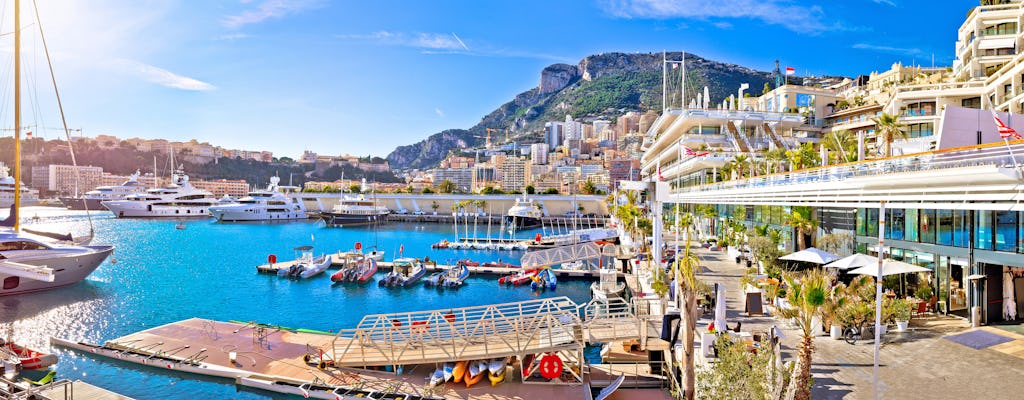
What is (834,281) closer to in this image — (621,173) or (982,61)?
(982,61)

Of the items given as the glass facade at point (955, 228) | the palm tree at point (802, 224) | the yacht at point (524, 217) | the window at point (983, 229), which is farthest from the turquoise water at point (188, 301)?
the yacht at point (524, 217)

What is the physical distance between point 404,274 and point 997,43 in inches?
1834

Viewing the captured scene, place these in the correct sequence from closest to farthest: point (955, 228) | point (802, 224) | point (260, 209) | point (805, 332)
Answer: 1. point (805, 332)
2. point (955, 228)
3. point (802, 224)
4. point (260, 209)

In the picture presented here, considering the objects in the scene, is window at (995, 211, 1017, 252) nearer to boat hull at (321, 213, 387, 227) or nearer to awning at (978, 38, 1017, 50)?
awning at (978, 38, 1017, 50)

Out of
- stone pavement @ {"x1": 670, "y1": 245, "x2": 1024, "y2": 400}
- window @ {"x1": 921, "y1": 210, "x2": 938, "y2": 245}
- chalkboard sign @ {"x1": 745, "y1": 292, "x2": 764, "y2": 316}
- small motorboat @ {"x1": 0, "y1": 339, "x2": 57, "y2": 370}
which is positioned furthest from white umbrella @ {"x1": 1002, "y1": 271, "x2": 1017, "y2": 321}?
small motorboat @ {"x1": 0, "y1": 339, "x2": 57, "y2": 370}

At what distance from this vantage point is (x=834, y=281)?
56.6 feet

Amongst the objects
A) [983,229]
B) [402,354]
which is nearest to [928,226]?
[983,229]

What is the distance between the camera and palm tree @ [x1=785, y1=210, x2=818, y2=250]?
2203 centimetres

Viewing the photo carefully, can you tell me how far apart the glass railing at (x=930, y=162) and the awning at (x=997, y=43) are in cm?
3651

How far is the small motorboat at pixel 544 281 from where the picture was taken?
30719mm

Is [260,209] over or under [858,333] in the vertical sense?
over

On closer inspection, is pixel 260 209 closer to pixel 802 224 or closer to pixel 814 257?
pixel 802 224

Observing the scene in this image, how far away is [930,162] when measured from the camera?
392 inches

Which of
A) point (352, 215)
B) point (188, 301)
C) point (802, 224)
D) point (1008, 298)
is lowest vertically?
point (188, 301)
